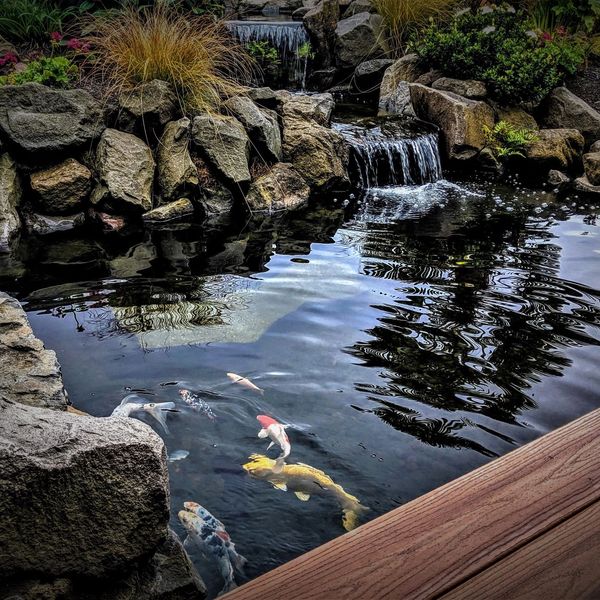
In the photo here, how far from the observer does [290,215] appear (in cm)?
735

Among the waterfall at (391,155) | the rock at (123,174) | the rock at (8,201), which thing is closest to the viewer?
the rock at (8,201)

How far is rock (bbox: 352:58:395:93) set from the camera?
1181 centimetres

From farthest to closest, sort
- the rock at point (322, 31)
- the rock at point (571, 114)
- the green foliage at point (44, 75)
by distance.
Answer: the rock at point (322, 31)
the rock at point (571, 114)
the green foliage at point (44, 75)

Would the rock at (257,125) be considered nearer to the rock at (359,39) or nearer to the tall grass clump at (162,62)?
the tall grass clump at (162,62)

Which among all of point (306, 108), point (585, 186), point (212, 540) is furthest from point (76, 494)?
point (585, 186)

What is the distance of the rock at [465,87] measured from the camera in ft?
33.0

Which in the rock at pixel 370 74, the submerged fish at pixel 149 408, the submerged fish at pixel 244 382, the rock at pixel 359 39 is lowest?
the submerged fish at pixel 149 408

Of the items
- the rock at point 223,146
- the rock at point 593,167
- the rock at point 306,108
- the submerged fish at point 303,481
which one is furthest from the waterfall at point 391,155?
the submerged fish at point 303,481

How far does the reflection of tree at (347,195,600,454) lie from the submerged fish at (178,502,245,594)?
119cm

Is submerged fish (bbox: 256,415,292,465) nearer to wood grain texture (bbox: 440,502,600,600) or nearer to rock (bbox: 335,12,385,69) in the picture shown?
wood grain texture (bbox: 440,502,600,600)

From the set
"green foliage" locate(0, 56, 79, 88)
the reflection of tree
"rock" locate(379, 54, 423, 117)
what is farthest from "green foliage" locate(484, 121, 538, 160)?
"green foliage" locate(0, 56, 79, 88)

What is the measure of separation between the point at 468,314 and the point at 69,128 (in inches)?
193

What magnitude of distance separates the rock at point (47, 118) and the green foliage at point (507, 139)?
18.4 ft

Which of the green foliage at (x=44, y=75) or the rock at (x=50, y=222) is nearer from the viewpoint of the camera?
the rock at (x=50, y=222)
